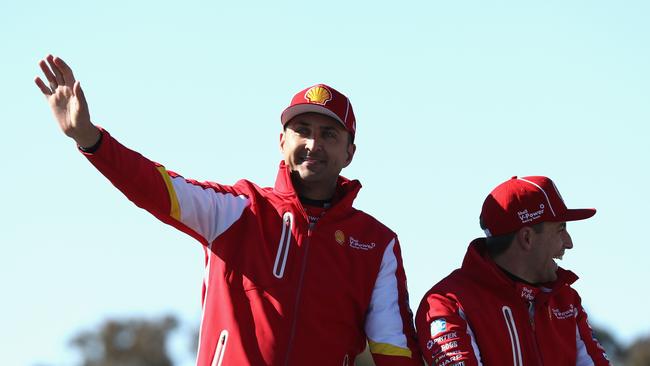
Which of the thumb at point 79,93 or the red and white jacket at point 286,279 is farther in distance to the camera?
the red and white jacket at point 286,279

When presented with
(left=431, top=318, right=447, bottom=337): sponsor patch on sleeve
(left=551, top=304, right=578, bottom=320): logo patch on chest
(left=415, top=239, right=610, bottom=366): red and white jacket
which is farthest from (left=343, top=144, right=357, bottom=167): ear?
(left=551, top=304, right=578, bottom=320): logo patch on chest

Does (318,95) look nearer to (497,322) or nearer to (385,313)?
(385,313)

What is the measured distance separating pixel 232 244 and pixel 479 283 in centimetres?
185

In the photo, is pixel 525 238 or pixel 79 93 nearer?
pixel 79 93

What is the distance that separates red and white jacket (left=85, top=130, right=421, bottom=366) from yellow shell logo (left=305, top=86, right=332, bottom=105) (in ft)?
1.78

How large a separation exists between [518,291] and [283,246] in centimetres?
177

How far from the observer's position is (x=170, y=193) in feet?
32.6

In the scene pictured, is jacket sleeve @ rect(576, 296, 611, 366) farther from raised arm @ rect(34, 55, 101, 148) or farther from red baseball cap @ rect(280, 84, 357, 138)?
raised arm @ rect(34, 55, 101, 148)

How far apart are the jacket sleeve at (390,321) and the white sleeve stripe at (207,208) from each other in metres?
1.03

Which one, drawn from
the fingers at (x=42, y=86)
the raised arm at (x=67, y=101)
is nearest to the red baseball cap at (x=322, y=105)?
the raised arm at (x=67, y=101)

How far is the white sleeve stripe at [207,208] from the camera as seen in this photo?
10.1 metres

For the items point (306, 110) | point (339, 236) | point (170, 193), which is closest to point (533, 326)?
point (339, 236)

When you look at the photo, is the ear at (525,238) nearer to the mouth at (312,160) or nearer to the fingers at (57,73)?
the mouth at (312,160)

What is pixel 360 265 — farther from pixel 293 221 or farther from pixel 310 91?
pixel 310 91
